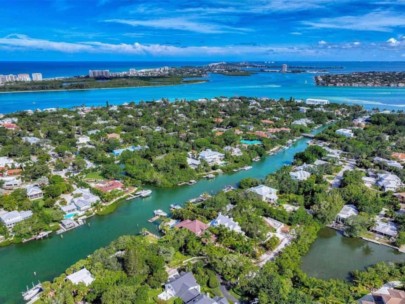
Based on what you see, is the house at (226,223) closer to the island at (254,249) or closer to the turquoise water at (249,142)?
the island at (254,249)

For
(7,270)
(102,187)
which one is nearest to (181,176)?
(102,187)

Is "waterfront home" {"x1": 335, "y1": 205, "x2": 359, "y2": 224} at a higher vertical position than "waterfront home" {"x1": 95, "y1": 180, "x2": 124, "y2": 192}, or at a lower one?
lower

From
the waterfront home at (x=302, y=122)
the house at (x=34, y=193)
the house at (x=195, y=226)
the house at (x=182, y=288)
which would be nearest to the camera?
the house at (x=182, y=288)

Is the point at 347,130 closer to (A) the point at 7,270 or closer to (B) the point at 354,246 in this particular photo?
(B) the point at 354,246

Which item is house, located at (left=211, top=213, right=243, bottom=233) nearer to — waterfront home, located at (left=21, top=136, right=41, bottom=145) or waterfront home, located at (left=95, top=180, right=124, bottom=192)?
waterfront home, located at (left=95, top=180, right=124, bottom=192)

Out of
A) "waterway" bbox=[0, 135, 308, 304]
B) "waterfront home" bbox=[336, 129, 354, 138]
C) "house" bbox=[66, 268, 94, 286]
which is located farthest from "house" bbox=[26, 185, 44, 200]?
"waterfront home" bbox=[336, 129, 354, 138]

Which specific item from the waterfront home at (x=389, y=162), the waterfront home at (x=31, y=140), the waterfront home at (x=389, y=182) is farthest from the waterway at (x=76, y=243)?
the waterfront home at (x=31, y=140)
